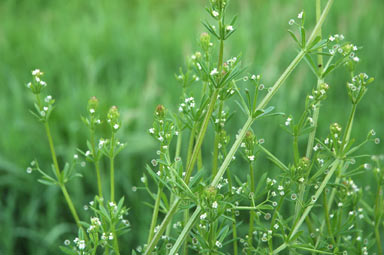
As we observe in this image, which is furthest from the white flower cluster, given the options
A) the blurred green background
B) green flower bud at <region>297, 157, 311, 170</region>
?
the blurred green background

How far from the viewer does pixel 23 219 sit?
254 cm

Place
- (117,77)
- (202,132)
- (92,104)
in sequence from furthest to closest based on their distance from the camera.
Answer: (117,77) → (92,104) → (202,132)

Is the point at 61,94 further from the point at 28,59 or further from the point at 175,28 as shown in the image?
the point at 175,28

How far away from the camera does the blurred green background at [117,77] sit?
2.59m

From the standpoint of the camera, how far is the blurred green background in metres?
2.59

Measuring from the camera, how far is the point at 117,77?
11.6 ft

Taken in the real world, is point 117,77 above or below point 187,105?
above

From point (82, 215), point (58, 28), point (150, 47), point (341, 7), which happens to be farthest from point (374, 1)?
point (82, 215)

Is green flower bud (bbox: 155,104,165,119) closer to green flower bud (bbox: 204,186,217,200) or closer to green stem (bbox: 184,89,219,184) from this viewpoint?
green stem (bbox: 184,89,219,184)

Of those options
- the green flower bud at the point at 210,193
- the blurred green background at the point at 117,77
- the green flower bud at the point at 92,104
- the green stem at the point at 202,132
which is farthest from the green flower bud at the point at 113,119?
the blurred green background at the point at 117,77

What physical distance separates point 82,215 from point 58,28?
84.7 inches

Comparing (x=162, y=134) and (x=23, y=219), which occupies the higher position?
(x=162, y=134)

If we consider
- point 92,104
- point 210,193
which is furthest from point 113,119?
point 210,193

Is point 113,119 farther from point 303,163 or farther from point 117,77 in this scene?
point 117,77
